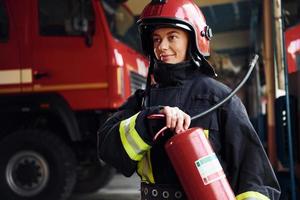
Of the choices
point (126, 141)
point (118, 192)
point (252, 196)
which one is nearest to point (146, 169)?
point (126, 141)

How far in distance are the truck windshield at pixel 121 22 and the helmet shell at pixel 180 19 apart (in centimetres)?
361

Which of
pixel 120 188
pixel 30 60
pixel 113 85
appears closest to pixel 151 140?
pixel 113 85

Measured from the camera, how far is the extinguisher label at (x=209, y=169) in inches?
63.4

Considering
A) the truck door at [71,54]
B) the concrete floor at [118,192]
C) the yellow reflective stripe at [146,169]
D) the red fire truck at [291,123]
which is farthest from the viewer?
the concrete floor at [118,192]

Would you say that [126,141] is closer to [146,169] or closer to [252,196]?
[146,169]

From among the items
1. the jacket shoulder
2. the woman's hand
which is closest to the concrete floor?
the jacket shoulder

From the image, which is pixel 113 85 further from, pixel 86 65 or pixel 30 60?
pixel 30 60

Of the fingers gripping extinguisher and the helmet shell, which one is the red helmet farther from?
the fingers gripping extinguisher

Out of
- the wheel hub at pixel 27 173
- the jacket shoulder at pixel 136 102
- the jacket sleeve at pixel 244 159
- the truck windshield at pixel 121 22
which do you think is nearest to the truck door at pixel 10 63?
the wheel hub at pixel 27 173

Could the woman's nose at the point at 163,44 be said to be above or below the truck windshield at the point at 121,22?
below

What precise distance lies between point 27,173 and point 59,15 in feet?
5.82

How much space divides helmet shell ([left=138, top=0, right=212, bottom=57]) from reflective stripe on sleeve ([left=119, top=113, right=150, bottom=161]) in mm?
382

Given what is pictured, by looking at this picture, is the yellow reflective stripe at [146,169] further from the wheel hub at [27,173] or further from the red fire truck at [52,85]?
the wheel hub at [27,173]

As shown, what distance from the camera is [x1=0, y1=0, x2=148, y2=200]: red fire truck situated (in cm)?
516
